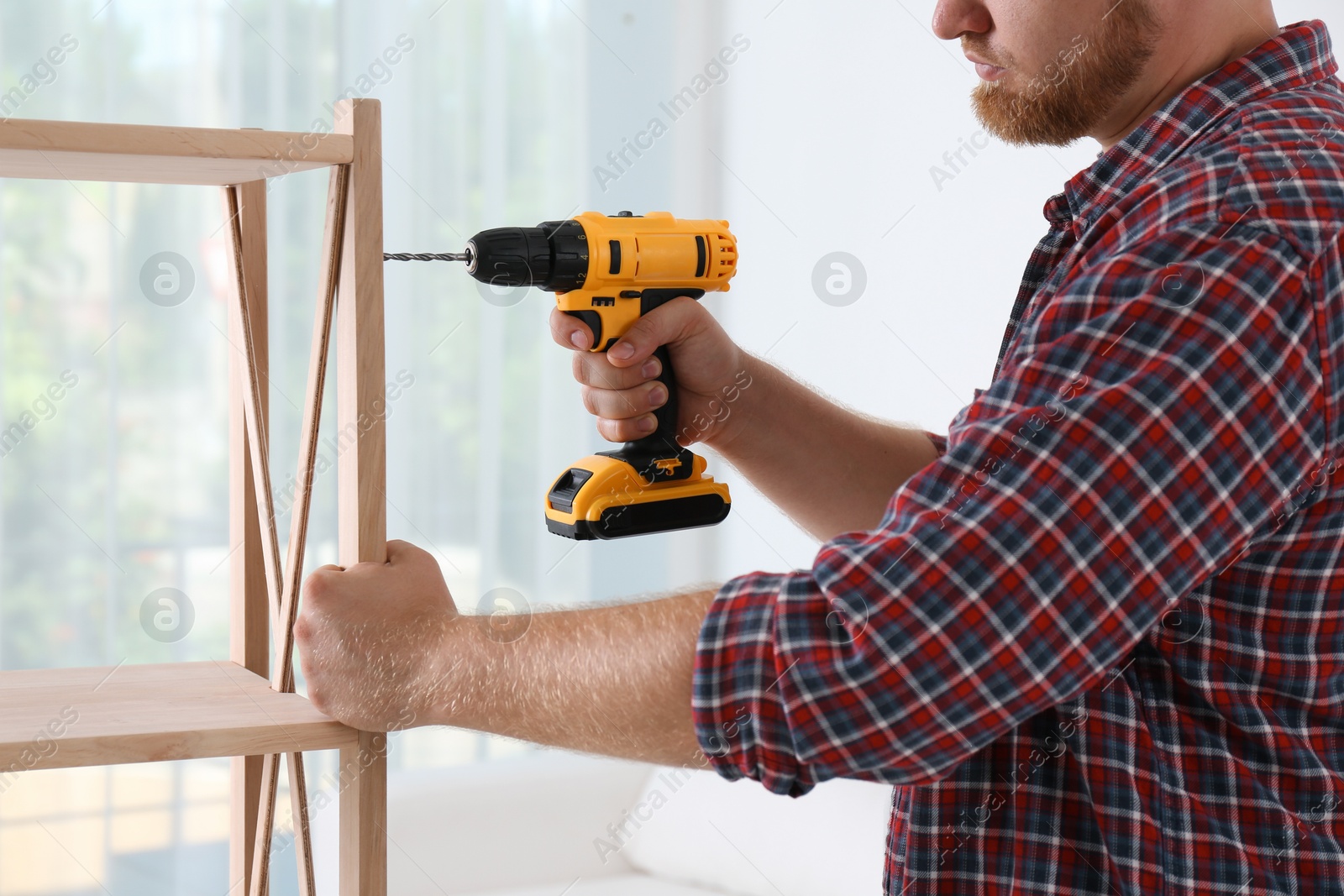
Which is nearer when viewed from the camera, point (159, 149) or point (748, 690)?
point (748, 690)

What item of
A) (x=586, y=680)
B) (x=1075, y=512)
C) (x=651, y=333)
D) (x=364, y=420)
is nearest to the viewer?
(x=1075, y=512)

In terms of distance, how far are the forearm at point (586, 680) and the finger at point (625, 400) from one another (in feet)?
1.14

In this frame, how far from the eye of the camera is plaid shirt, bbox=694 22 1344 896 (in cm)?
66

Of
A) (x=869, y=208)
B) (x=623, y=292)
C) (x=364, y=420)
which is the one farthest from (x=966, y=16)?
(x=869, y=208)

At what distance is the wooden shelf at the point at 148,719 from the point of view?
79 centimetres

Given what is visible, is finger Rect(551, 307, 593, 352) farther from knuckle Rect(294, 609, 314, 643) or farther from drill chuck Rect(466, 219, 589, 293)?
knuckle Rect(294, 609, 314, 643)

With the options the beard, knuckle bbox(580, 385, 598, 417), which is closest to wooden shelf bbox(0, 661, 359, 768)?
knuckle bbox(580, 385, 598, 417)

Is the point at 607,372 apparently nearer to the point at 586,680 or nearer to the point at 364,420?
the point at 364,420

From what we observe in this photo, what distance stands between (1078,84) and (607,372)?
1.65 ft

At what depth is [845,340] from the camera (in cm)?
251

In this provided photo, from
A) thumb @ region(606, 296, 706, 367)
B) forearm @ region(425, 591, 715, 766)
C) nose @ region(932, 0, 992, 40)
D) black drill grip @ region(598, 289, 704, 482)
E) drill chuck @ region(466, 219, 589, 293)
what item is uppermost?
nose @ region(932, 0, 992, 40)

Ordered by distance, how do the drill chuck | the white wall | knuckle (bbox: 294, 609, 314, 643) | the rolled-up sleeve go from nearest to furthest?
the rolled-up sleeve < knuckle (bbox: 294, 609, 314, 643) < the drill chuck < the white wall

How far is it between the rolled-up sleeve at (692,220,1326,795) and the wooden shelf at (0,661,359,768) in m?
0.39

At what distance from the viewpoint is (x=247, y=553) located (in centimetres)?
111
